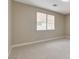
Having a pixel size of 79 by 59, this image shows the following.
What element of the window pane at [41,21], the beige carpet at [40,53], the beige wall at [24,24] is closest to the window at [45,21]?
the window pane at [41,21]

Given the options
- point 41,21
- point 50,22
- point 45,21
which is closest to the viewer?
point 41,21

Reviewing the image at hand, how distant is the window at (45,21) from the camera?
5899 millimetres

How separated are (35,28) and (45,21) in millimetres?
1252

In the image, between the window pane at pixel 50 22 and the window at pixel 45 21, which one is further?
the window pane at pixel 50 22

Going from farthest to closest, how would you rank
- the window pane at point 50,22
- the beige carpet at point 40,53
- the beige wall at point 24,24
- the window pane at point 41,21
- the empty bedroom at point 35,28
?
the window pane at point 50,22
the window pane at point 41,21
the beige wall at point 24,24
the empty bedroom at point 35,28
the beige carpet at point 40,53

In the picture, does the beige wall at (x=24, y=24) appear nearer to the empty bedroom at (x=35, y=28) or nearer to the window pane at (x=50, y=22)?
the empty bedroom at (x=35, y=28)

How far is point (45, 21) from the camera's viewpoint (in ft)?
21.2

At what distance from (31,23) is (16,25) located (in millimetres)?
1014

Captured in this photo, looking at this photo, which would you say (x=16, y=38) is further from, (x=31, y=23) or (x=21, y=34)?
(x=31, y=23)

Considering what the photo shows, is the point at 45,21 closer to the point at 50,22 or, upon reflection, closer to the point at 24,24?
the point at 50,22

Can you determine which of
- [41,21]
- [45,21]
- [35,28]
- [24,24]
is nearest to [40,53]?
[24,24]

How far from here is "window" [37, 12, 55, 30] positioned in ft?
19.4

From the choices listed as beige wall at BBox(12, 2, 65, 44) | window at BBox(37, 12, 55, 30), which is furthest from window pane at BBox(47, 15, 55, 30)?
beige wall at BBox(12, 2, 65, 44)
